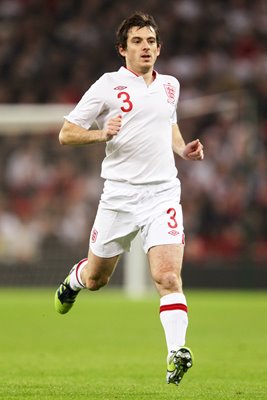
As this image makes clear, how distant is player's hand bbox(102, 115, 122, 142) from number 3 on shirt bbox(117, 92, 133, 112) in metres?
0.36

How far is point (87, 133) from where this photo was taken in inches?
330

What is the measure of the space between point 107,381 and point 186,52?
16761mm

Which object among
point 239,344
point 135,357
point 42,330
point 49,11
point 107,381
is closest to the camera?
point 107,381

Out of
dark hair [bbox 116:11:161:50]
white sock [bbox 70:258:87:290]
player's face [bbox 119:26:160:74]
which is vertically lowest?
white sock [bbox 70:258:87:290]

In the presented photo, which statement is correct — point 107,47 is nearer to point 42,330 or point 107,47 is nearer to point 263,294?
point 263,294

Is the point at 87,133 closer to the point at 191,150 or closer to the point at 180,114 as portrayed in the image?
the point at 191,150

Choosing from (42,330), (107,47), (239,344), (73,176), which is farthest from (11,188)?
(239,344)

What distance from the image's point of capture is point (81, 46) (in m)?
25.4

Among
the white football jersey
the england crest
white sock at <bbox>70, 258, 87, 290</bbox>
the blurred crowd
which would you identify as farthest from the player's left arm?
the blurred crowd

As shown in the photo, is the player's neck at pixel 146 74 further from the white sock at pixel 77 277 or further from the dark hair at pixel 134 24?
the white sock at pixel 77 277

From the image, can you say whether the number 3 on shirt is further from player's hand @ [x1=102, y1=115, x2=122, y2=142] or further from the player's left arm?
the player's left arm

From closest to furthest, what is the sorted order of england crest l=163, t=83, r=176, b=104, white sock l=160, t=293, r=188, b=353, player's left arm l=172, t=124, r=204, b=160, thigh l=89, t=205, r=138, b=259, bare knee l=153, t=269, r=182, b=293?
white sock l=160, t=293, r=188, b=353 → bare knee l=153, t=269, r=182, b=293 → player's left arm l=172, t=124, r=204, b=160 → thigh l=89, t=205, r=138, b=259 → england crest l=163, t=83, r=176, b=104

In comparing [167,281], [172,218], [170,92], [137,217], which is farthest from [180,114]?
[167,281]

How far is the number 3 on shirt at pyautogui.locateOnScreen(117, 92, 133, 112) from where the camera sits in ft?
27.9
